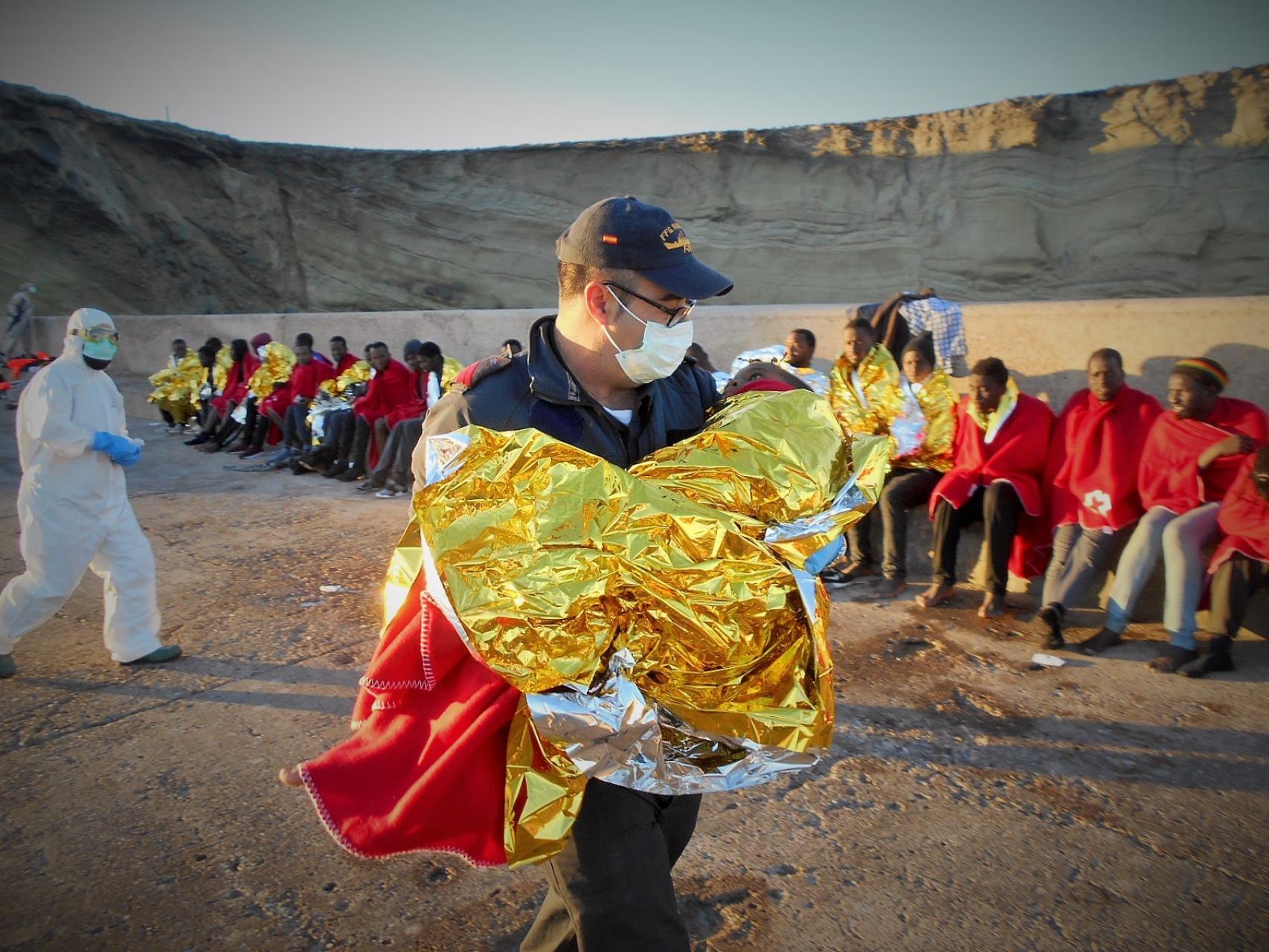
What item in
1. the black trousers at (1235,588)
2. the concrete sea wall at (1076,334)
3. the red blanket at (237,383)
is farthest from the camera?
the red blanket at (237,383)

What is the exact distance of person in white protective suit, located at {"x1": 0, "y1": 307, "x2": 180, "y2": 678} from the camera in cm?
448

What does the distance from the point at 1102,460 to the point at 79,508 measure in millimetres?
6141

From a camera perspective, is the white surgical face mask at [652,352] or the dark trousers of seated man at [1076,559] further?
the dark trousers of seated man at [1076,559]

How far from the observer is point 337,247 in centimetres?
2362

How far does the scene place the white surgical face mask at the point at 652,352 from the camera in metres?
1.98

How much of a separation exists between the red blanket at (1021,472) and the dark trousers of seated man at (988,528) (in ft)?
0.21

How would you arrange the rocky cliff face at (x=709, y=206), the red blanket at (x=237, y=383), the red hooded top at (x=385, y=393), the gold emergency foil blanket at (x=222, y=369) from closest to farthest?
1. the red hooded top at (x=385, y=393)
2. the red blanket at (x=237, y=383)
3. the gold emergency foil blanket at (x=222, y=369)
4. the rocky cliff face at (x=709, y=206)

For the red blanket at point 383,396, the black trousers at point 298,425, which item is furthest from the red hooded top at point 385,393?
the black trousers at point 298,425

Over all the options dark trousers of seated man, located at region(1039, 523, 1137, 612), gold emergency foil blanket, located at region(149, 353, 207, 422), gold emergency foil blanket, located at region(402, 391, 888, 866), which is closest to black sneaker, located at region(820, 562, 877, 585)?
dark trousers of seated man, located at region(1039, 523, 1137, 612)

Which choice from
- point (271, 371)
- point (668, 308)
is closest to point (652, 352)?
point (668, 308)

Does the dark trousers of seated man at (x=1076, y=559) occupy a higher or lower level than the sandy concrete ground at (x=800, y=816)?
higher

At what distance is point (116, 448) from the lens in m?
4.62

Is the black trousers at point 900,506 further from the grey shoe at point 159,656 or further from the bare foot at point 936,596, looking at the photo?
the grey shoe at point 159,656

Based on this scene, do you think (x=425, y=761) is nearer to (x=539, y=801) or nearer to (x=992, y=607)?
(x=539, y=801)
